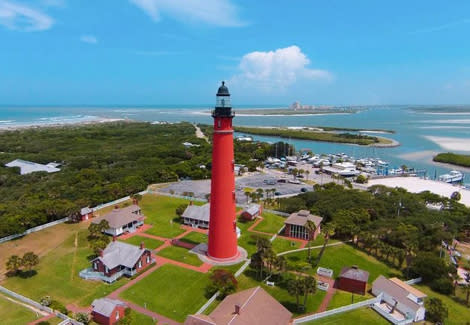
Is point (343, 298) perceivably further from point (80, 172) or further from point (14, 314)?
point (80, 172)

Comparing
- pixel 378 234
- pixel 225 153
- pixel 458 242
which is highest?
pixel 225 153

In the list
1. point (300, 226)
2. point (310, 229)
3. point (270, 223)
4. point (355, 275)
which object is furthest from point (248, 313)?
point (270, 223)

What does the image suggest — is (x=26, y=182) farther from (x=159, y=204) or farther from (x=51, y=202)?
(x=159, y=204)

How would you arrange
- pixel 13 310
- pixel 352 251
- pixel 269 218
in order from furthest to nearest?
pixel 269 218 < pixel 352 251 < pixel 13 310

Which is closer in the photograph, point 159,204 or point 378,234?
point 378,234

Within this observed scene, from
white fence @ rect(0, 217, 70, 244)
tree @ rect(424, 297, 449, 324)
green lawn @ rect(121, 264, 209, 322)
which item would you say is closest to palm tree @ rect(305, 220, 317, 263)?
tree @ rect(424, 297, 449, 324)

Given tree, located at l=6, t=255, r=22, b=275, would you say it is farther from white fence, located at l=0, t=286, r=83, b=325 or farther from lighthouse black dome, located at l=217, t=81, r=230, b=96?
lighthouse black dome, located at l=217, t=81, r=230, b=96

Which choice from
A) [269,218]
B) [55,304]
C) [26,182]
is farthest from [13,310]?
[26,182]
